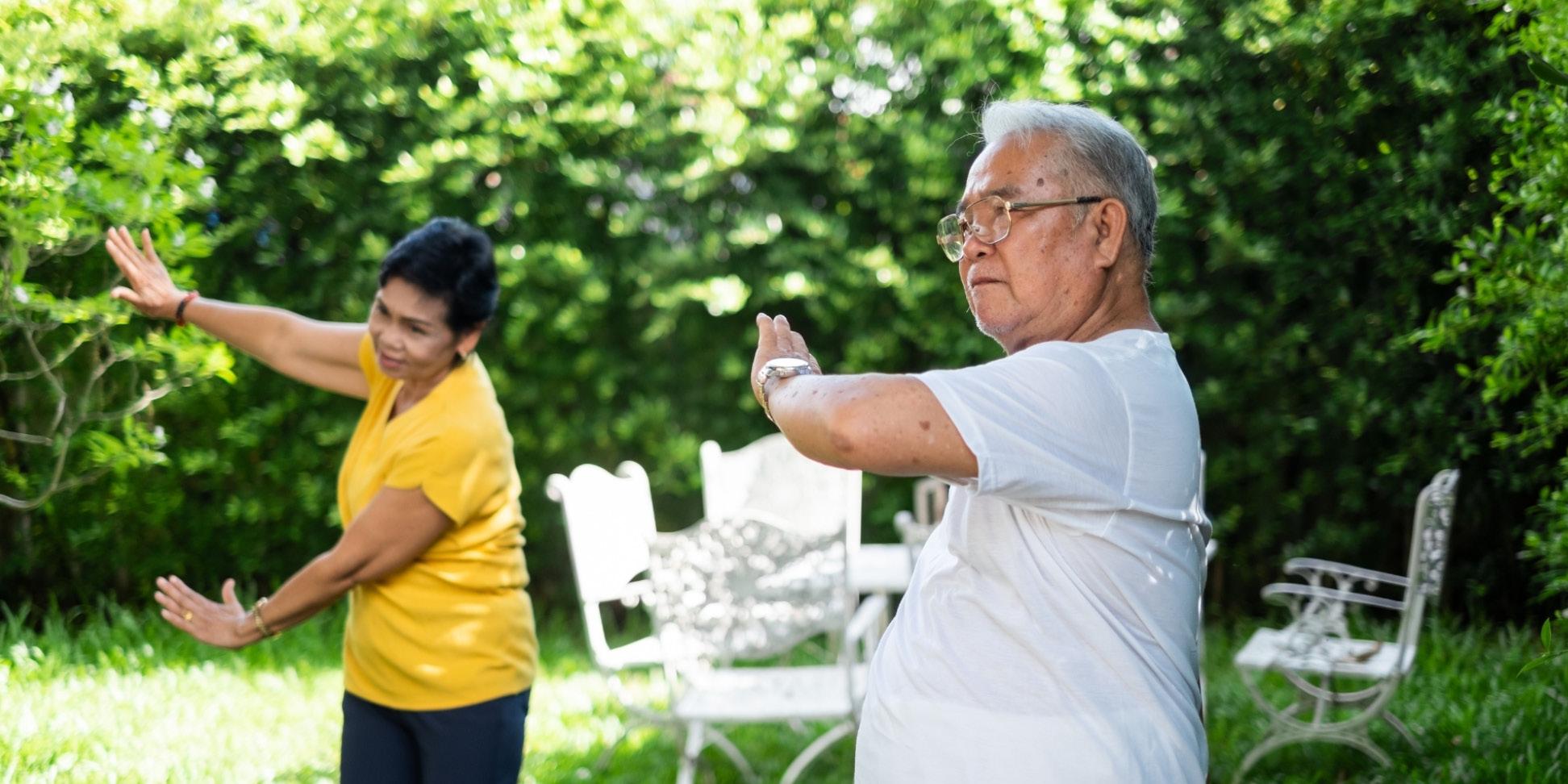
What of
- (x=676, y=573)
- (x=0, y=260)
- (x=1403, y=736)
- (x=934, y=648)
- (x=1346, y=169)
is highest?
(x=1346, y=169)

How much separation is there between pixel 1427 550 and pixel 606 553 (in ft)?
8.16

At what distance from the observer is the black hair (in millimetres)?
2510

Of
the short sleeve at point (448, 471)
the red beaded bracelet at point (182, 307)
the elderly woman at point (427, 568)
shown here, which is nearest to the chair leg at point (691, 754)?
the elderly woman at point (427, 568)

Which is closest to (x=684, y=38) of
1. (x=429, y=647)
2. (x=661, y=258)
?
(x=661, y=258)

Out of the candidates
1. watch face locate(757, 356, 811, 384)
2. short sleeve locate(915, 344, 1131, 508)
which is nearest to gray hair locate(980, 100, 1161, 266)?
short sleeve locate(915, 344, 1131, 508)

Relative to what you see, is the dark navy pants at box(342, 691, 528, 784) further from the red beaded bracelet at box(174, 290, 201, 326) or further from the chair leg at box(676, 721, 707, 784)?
the chair leg at box(676, 721, 707, 784)

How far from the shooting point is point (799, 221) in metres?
5.56

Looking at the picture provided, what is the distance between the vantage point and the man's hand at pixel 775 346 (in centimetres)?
167

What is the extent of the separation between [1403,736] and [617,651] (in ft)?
8.17

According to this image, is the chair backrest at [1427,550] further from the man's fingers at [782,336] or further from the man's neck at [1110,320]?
the man's fingers at [782,336]

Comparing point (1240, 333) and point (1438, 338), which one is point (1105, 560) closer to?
point (1438, 338)

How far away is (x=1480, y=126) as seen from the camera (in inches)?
197

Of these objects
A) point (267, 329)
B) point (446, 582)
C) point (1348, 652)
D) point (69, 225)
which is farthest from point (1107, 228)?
point (1348, 652)

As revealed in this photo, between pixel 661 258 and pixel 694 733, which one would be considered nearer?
pixel 694 733
